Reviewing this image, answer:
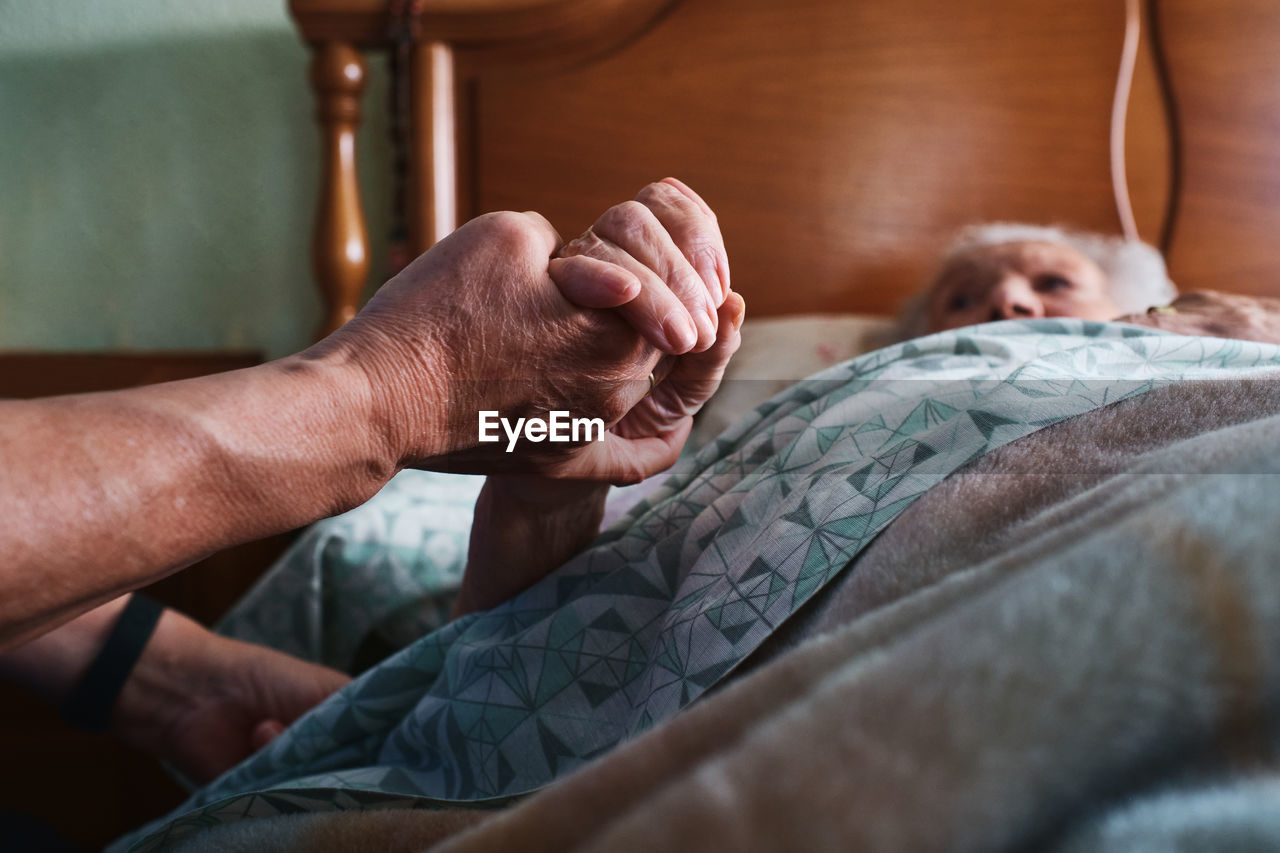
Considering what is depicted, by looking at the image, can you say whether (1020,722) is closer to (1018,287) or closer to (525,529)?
(525,529)

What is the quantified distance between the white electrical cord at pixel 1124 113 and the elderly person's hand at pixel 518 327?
111 cm

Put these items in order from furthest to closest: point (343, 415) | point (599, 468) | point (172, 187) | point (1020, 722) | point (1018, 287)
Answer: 1. point (172, 187)
2. point (1018, 287)
3. point (599, 468)
4. point (343, 415)
5. point (1020, 722)

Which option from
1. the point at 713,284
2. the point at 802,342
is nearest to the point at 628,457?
the point at 713,284

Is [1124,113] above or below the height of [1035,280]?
above

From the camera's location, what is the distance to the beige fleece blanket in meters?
0.20

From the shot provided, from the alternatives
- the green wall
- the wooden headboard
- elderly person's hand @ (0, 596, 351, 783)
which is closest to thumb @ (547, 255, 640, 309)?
elderly person's hand @ (0, 596, 351, 783)

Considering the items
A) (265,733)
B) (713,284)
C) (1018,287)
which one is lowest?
(265,733)

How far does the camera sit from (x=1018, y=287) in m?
0.99

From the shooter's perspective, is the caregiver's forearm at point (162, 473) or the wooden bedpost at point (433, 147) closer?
the caregiver's forearm at point (162, 473)

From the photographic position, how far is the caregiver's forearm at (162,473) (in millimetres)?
268

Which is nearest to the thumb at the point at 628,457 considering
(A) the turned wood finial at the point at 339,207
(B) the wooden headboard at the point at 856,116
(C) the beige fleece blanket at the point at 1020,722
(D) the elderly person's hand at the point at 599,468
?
(D) the elderly person's hand at the point at 599,468

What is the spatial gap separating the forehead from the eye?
0.02 m

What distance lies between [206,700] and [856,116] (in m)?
1.10

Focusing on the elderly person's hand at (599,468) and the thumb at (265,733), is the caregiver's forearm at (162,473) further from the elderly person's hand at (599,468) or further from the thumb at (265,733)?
the thumb at (265,733)
